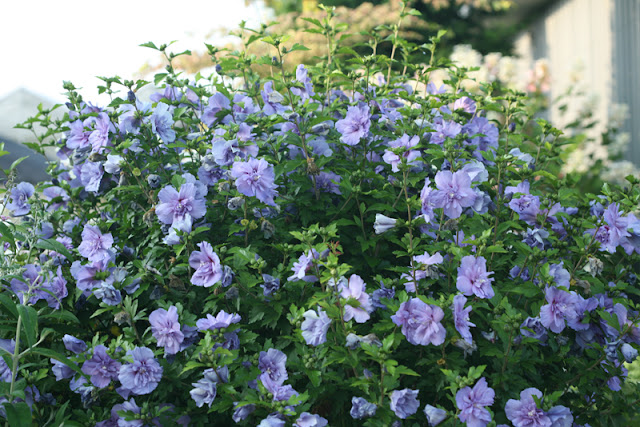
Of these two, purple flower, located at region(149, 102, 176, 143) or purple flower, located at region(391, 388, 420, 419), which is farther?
purple flower, located at region(149, 102, 176, 143)

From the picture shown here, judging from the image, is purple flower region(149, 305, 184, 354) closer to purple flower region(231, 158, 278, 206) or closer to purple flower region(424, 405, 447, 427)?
purple flower region(231, 158, 278, 206)

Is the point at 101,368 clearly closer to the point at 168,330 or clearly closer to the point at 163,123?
the point at 168,330

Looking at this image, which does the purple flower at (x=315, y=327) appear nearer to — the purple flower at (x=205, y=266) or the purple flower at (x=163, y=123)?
the purple flower at (x=205, y=266)

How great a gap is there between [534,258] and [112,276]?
1.24 m

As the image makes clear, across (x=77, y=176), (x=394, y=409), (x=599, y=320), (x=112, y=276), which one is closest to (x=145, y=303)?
(x=112, y=276)

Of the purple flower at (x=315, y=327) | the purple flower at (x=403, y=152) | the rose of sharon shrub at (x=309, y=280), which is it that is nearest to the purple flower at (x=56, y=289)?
the rose of sharon shrub at (x=309, y=280)

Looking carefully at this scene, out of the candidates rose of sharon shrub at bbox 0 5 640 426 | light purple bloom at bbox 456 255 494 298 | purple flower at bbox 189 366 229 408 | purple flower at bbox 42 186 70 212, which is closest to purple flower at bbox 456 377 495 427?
rose of sharon shrub at bbox 0 5 640 426

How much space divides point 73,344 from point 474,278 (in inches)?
44.6

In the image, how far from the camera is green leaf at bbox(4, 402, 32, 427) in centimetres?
140

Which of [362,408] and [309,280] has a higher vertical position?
[309,280]

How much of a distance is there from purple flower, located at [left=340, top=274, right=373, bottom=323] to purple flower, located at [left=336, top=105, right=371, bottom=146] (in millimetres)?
572

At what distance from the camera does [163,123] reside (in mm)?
1978

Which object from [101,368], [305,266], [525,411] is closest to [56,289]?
[101,368]

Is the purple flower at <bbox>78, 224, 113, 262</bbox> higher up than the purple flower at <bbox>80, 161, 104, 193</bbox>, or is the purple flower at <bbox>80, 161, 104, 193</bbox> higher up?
the purple flower at <bbox>80, 161, 104, 193</bbox>
